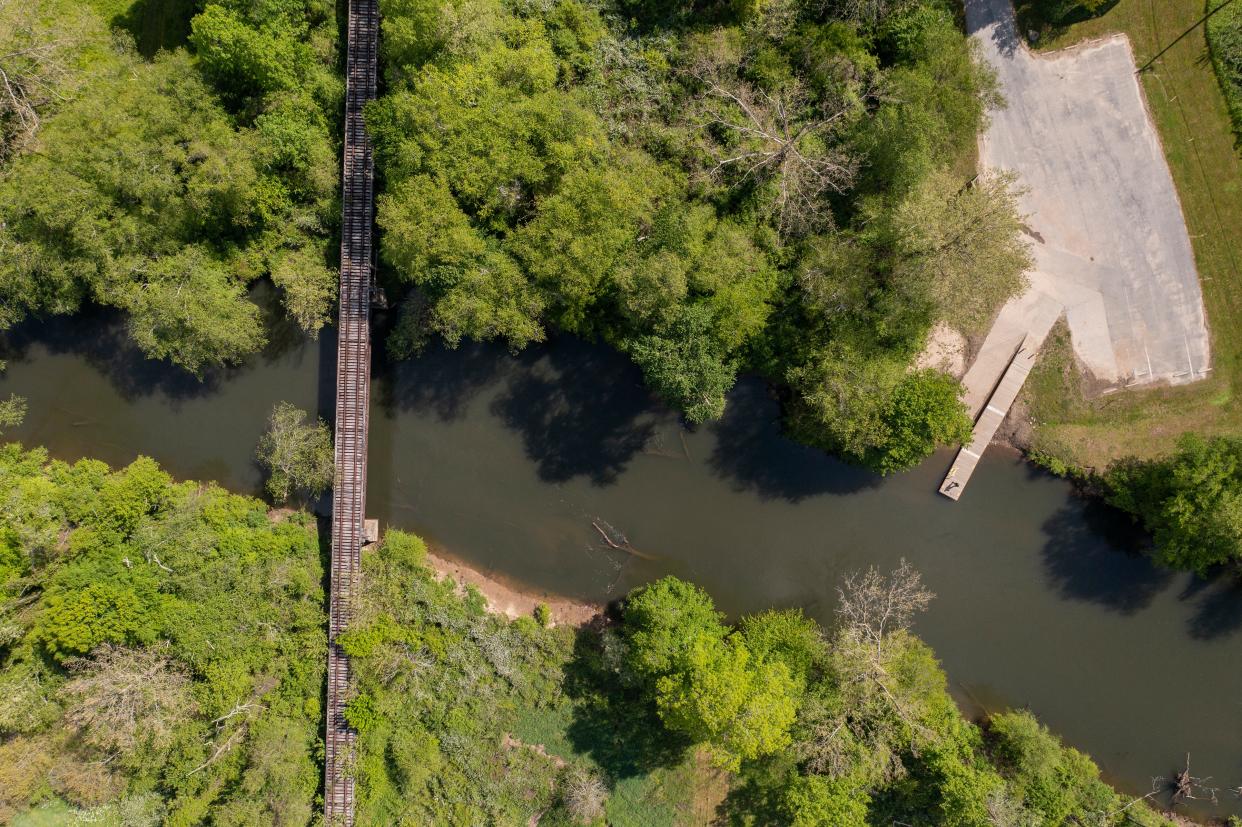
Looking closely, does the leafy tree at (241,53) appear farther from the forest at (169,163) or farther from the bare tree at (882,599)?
the bare tree at (882,599)

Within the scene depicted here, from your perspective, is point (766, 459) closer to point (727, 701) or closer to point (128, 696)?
point (727, 701)

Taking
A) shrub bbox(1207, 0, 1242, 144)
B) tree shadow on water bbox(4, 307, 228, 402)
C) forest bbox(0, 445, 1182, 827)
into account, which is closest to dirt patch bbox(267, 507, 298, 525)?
forest bbox(0, 445, 1182, 827)

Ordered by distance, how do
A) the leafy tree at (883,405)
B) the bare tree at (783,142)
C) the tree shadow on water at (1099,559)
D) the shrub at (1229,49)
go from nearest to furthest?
the leafy tree at (883,405)
the bare tree at (783,142)
the shrub at (1229,49)
the tree shadow on water at (1099,559)

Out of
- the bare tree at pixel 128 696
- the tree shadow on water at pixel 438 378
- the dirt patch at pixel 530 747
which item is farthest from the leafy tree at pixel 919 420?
the bare tree at pixel 128 696

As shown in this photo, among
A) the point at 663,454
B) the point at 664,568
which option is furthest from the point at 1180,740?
the point at 663,454

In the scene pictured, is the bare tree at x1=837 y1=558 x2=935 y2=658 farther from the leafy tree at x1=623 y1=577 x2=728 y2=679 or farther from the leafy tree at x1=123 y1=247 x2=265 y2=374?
the leafy tree at x1=123 y1=247 x2=265 y2=374

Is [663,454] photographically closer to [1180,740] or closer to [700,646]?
[700,646]

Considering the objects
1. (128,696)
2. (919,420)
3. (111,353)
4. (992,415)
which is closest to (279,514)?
(128,696)

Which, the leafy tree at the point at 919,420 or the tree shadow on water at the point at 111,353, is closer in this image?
the leafy tree at the point at 919,420
